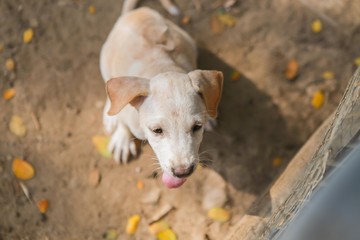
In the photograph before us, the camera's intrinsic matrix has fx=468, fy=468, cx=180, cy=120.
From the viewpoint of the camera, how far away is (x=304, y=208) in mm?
2760

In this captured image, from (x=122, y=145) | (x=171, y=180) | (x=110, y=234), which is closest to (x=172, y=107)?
(x=171, y=180)

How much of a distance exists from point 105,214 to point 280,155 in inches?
64.0

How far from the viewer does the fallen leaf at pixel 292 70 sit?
14.8 ft

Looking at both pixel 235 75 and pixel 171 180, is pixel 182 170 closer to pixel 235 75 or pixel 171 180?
pixel 171 180

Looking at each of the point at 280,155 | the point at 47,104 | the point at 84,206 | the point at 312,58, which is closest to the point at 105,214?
the point at 84,206

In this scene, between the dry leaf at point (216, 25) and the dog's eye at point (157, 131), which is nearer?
the dog's eye at point (157, 131)

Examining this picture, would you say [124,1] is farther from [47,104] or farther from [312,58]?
[312,58]

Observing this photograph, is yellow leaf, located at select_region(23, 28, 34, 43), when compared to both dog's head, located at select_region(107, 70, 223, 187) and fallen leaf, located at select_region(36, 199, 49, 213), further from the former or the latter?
dog's head, located at select_region(107, 70, 223, 187)

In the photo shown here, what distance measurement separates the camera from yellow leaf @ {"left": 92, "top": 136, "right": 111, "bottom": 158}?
166 inches

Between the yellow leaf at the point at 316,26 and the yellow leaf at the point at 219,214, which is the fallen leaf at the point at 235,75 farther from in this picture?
the yellow leaf at the point at 219,214

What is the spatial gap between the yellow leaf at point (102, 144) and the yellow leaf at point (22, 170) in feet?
1.96

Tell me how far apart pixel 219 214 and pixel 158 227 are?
524 mm

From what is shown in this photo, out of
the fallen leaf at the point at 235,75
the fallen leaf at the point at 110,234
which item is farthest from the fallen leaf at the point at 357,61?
the fallen leaf at the point at 110,234

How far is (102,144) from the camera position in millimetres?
4254
